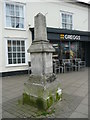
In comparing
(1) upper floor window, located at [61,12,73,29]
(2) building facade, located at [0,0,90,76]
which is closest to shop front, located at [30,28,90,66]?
(2) building facade, located at [0,0,90,76]

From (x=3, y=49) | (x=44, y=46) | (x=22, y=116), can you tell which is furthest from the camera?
(x=3, y=49)

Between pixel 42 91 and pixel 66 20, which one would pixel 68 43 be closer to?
pixel 66 20

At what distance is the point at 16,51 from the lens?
10.3 meters

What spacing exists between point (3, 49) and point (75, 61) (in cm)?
600

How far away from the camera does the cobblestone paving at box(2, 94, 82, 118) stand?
364 centimetres

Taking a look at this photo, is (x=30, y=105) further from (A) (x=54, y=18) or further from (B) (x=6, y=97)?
(A) (x=54, y=18)

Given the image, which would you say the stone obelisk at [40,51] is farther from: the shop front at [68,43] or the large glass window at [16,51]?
the shop front at [68,43]

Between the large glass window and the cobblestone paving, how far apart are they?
5.65 metres

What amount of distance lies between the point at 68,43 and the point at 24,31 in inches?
174

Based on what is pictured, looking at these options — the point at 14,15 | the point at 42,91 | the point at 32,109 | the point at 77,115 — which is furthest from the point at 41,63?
the point at 14,15

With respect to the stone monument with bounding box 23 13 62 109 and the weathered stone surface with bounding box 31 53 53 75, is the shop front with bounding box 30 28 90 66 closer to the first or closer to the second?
the stone monument with bounding box 23 13 62 109

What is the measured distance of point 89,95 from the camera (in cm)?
530

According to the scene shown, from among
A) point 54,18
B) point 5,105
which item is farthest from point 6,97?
point 54,18

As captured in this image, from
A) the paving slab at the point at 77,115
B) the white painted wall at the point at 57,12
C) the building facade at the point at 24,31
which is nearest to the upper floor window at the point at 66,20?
the building facade at the point at 24,31
